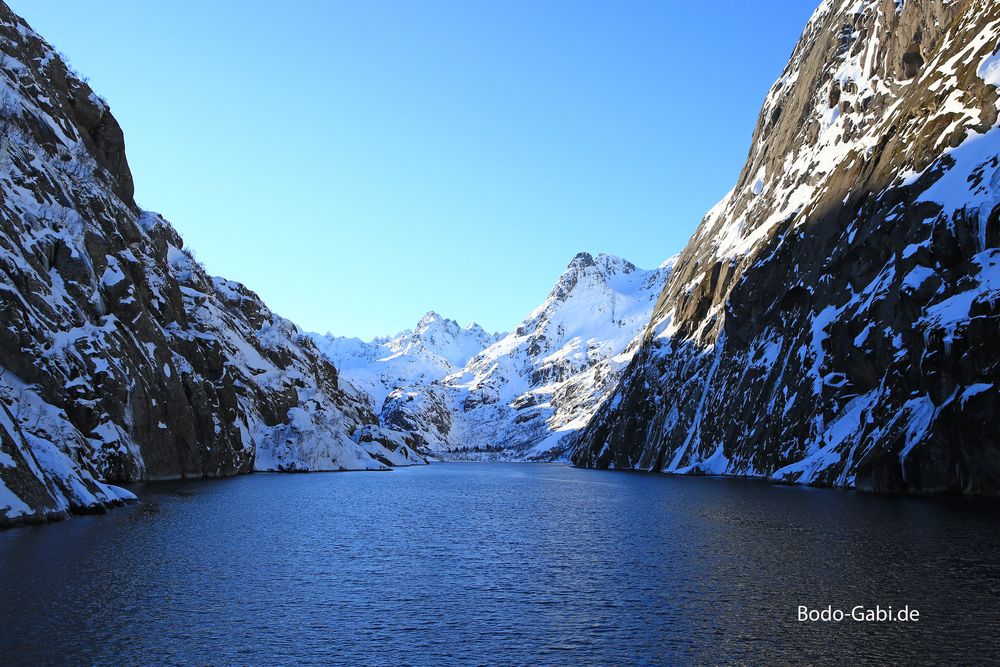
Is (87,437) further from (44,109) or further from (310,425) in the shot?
(310,425)

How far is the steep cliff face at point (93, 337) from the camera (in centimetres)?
6444

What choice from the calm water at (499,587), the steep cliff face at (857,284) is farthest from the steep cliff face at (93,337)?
the steep cliff face at (857,284)

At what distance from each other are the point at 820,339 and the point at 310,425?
95.8m

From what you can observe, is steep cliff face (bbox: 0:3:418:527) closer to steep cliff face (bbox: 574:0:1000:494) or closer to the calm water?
the calm water

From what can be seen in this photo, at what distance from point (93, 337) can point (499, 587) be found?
6688 cm

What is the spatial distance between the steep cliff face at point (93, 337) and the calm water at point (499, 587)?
1310cm

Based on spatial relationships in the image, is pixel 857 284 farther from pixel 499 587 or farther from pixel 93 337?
pixel 93 337

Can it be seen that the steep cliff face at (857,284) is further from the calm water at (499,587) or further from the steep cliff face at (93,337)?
the steep cliff face at (93,337)

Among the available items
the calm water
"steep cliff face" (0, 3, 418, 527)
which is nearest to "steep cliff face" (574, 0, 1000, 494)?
the calm water

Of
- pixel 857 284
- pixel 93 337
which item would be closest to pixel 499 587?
pixel 93 337

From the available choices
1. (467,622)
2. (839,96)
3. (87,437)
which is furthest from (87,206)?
(839,96)

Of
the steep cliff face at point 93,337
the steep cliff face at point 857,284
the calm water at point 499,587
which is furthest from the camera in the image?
the steep cliff face at point 857,284

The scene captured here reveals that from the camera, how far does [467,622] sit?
90.9ft

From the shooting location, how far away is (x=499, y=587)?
3384cm
